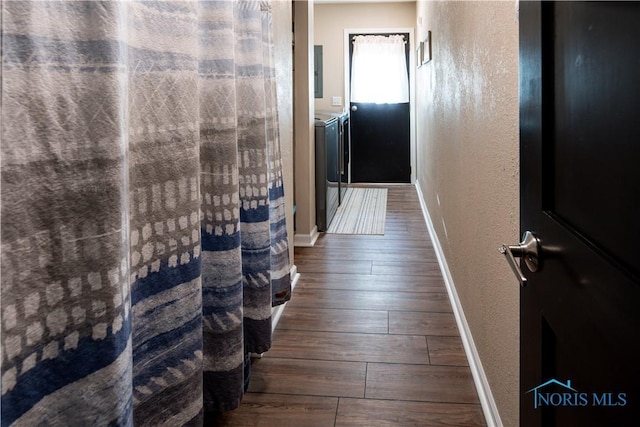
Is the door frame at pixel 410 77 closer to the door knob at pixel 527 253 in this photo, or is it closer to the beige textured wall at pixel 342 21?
the beige textured wall at pixel 342 21

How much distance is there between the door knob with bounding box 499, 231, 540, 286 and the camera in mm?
907

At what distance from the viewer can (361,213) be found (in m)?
5.44

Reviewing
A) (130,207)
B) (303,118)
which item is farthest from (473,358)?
(303,118)

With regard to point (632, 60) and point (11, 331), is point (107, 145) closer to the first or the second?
point (11, 331)

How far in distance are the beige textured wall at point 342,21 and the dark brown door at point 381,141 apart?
0.37 m

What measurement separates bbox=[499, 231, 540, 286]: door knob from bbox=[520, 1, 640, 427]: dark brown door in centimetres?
2

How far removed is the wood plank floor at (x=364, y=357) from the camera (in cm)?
189

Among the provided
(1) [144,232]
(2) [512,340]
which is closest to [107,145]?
(1) [144,232]

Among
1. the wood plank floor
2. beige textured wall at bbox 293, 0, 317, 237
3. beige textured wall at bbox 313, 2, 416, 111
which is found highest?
beige textured wall at bbox 313, 2, 416, 111

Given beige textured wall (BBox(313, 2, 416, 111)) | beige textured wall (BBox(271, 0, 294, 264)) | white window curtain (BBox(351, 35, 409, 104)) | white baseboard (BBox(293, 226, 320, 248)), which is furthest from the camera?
white window curtain (BBox(351, 35, 409, 104))

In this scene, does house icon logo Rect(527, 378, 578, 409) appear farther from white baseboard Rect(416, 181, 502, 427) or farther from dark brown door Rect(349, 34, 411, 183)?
dark brown door Rect(349, 34, 411, 183)

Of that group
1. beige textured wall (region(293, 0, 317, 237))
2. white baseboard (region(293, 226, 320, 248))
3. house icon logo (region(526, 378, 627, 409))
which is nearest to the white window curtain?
beige textured wall (region(293, 0, 317, 237))

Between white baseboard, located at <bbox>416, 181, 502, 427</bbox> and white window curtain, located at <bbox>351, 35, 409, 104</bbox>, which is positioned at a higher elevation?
white window curtain, located at <bbox>351, 35, 409, 104</bbox>

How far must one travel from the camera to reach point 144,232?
3.88 ft
